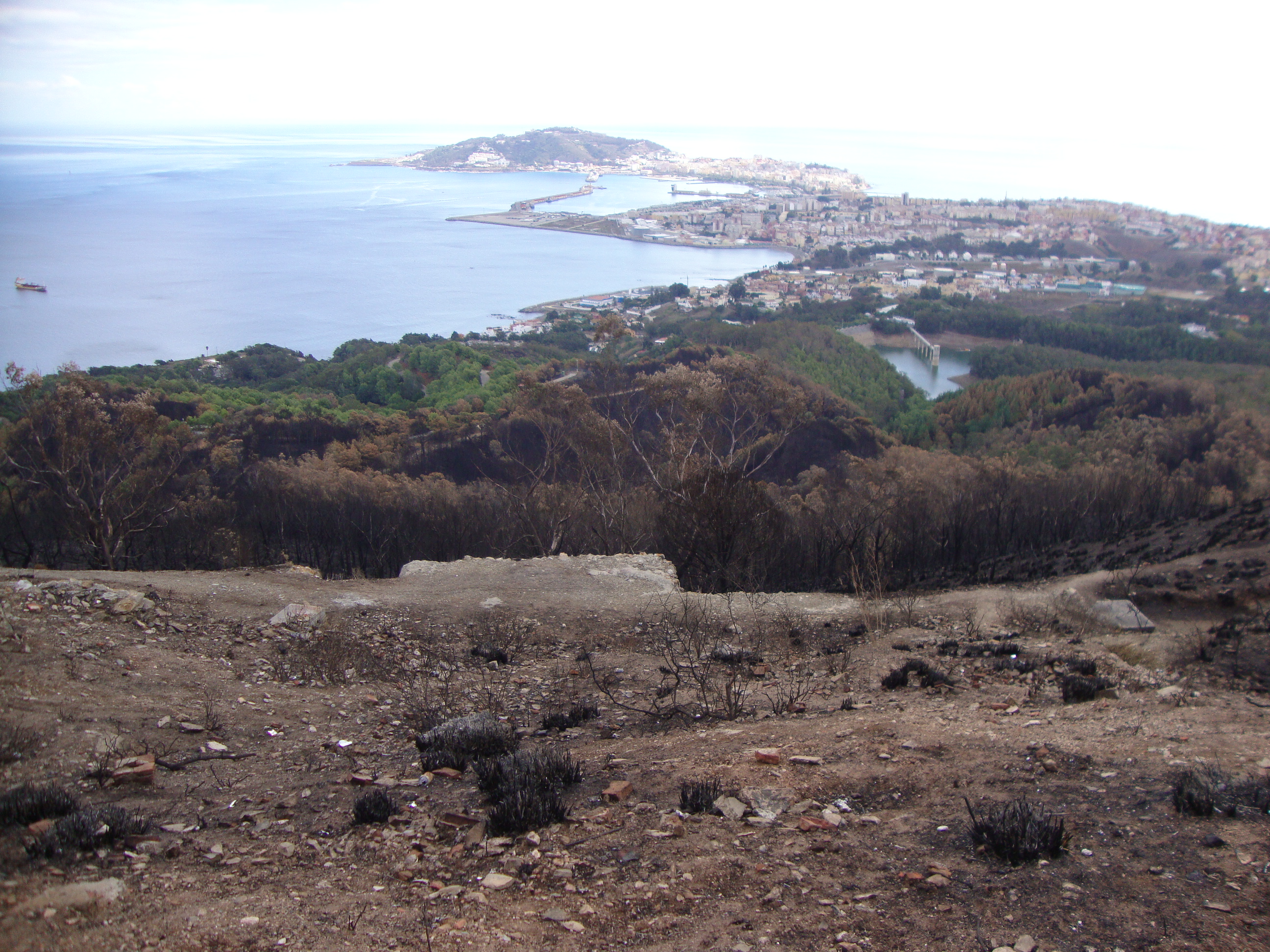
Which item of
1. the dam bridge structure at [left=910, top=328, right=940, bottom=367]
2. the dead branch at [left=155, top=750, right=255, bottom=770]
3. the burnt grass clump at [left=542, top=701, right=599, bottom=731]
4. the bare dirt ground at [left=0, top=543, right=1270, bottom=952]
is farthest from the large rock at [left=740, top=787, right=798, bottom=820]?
the dam bridge structure at [left=910, top=328, right=940, bottom=367]

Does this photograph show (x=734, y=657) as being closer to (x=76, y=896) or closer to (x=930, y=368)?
(x=76, y=896)

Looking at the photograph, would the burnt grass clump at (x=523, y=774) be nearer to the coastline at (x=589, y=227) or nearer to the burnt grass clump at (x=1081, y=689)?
the burnt grass clump at (x=1081, y=689)

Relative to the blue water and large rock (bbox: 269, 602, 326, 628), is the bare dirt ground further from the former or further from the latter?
the blue water

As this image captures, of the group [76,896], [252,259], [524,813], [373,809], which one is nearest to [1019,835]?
[524,813]

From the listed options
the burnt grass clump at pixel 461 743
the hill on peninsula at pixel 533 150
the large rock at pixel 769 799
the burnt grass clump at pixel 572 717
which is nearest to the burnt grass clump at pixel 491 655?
the burnt grass clump at pixel 572 717

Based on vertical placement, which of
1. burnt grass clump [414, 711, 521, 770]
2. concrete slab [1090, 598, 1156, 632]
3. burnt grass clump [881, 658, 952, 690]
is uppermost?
burnt grass clump [414, 711, 521, 770]

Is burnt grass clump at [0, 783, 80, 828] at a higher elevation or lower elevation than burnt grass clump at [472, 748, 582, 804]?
higher
